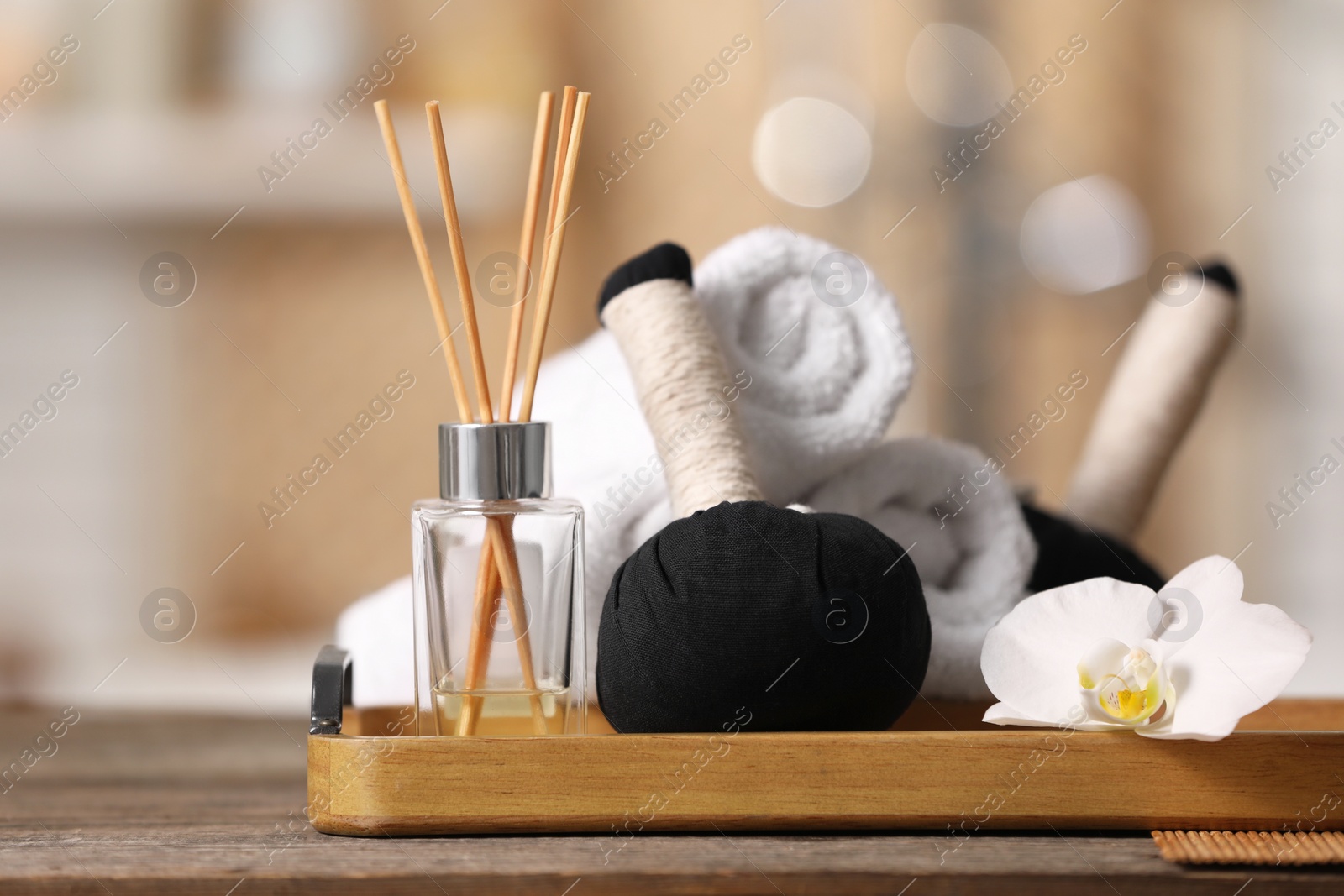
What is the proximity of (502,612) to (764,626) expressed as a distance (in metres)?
0.11

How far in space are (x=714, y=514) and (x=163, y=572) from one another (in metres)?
1.53

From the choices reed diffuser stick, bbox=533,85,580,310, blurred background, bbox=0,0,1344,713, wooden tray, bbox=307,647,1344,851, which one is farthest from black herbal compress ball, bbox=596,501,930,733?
blurred background, bbox=0,0,1344,713

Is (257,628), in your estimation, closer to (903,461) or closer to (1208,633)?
(903,461)

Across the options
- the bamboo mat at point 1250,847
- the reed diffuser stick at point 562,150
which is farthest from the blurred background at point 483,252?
the bamboo mat at point 1250,847

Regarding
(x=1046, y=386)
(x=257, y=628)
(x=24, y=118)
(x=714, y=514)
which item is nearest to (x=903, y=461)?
(x=714, y=514)

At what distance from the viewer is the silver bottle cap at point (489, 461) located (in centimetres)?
39

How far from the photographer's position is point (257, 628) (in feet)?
5.50

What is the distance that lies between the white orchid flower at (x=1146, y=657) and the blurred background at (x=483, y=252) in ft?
4.31

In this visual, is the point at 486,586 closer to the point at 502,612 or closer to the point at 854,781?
the point at 502,612

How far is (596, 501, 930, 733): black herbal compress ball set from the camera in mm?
350

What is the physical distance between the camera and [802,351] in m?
0.48

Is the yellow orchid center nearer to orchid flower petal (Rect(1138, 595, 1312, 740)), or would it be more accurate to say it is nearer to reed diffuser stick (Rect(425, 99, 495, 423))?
orchid flower petal (Rect(1138, 595, 1312, 740))

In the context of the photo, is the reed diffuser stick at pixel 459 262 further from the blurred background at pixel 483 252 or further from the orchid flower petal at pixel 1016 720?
the blurred background at pixel 483 252

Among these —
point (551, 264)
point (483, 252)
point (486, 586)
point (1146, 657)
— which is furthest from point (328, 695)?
point (483, 252)
